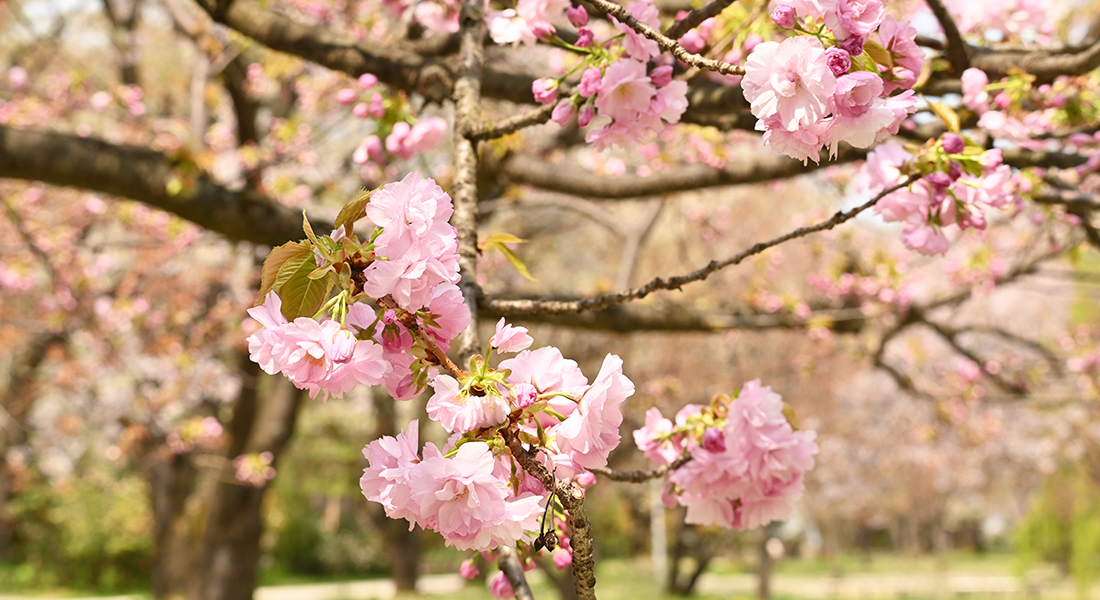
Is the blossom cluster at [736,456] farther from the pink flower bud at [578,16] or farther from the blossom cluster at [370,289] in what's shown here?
the pink flower bud at [578,16]

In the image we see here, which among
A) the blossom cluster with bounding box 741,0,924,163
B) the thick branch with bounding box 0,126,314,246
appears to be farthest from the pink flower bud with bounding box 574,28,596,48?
the thick branch with bounding box 0,126,314,246

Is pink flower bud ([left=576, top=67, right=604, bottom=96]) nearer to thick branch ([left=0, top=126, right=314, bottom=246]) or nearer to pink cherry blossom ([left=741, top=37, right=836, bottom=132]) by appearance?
pink cherry blossom ([left=741, top=37, right=836, bottom=132])

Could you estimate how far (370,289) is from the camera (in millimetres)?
831

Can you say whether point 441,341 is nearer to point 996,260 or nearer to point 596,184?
point 596,184

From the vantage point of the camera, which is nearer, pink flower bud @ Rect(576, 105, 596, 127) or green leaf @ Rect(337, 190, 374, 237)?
green leaf @ Rect(337, 190, 374, 237)

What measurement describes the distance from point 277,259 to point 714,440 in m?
0.76

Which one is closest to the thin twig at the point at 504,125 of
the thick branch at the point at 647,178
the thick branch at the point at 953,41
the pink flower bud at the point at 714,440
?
the pink flower bud at the point at 714,440

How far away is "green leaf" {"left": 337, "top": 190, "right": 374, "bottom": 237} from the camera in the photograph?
85cm

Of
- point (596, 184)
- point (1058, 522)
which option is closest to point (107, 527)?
point (596, 184)

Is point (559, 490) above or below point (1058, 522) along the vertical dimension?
above

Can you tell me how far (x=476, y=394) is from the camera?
35.1 inches

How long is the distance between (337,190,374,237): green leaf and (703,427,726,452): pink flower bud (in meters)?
0.70

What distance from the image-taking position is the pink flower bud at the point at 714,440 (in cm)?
126

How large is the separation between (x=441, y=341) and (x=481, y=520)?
0.77 ft
